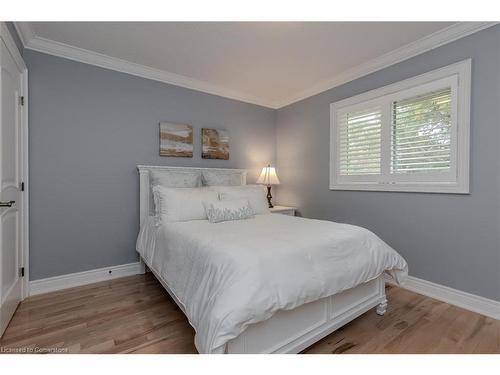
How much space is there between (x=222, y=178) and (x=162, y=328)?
74.8 inches

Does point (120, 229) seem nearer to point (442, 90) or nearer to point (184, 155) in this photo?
point (184, 155)

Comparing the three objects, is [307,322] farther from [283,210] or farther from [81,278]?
[81,278]

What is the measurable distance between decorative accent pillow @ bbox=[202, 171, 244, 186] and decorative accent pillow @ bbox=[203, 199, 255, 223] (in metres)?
0.71

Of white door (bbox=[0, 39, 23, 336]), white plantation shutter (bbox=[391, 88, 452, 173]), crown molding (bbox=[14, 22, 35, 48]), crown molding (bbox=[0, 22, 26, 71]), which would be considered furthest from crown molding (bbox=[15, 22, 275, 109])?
white plantation shutter (bbox=[391, 88, 452, 173])

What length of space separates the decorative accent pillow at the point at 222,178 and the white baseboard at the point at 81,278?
4.30ft

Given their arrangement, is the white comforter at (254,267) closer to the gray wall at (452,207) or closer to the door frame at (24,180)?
the gray wall at (452,207)

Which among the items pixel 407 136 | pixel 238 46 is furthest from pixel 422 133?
pixel 238 46

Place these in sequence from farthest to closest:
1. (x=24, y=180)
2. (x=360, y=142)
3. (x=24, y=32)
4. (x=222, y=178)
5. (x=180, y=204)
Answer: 1. (x=222, y=178)
2. (x=360, y=142)
3. (x=180, y=204)
4. (x=24, y=180)
5. (x=24, y=32)

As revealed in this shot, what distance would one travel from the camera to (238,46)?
241cm

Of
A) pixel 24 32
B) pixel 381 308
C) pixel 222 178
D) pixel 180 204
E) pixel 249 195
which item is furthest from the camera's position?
pixel 222 178

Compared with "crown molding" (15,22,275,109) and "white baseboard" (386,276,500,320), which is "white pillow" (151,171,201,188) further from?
"white baseboard" (386,276,500,320)

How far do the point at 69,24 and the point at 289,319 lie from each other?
Result: 115 inches

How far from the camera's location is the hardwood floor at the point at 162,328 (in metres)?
1.58
